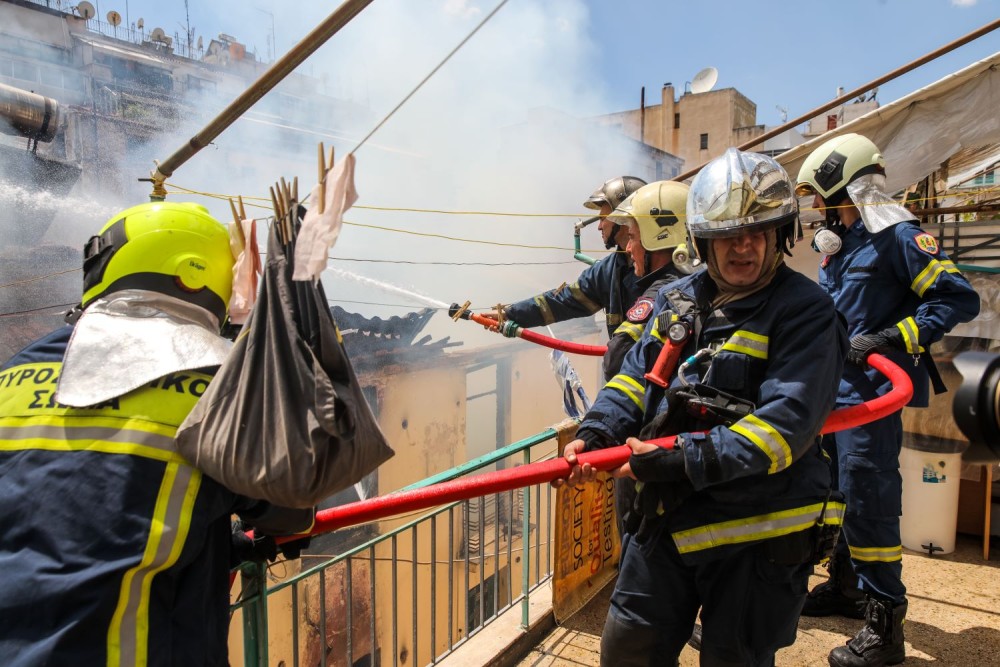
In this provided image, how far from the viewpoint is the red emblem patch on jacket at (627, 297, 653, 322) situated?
3250 mm

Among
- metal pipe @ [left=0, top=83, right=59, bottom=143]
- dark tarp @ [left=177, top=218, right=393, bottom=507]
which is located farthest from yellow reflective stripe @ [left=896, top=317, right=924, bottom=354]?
metal pipe @ [left=0, top=83, right=59, bottom=143]

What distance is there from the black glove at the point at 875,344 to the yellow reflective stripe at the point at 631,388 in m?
1.45

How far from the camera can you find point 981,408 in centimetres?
149

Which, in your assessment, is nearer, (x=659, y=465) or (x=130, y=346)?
(x=130, y=346)

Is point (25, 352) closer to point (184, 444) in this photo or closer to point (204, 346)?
point (204, 346)

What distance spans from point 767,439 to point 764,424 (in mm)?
44

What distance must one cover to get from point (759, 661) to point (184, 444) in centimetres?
191

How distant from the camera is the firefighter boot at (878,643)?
3172mm

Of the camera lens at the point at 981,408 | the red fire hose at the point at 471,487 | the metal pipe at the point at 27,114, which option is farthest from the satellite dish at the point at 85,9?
the camera lens at the point at 981,408

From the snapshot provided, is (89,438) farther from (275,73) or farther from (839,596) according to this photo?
(839,596)

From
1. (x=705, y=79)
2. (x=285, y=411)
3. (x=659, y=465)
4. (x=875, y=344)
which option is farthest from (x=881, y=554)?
(x=705, y=79)

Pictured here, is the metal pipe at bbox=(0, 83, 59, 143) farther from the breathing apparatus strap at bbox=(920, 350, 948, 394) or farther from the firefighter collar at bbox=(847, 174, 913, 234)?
the breathing apparatus strap at bbox=(920, 350, 948, 394)

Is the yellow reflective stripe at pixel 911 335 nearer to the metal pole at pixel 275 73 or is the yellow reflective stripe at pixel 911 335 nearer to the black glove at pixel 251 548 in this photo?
the metal pole at pixel 275 73

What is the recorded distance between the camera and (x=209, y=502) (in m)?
1.51
